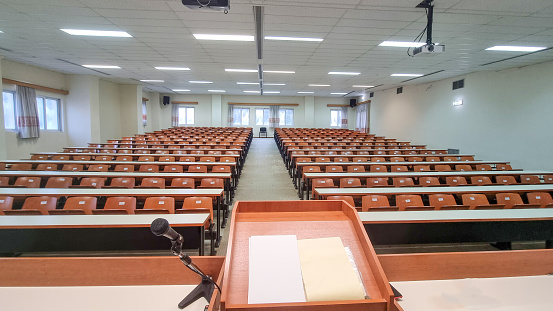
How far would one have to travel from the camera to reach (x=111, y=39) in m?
5.70

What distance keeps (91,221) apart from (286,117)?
18.6m

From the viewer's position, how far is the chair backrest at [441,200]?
353cm

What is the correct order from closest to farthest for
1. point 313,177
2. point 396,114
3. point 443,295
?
point 443,295 → point 313,177 → point 396,114

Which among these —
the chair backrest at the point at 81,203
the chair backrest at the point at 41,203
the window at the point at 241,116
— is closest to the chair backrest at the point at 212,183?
the chair backrest at the point at 81,203

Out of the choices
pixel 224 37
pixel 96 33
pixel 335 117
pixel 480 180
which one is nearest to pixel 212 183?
pixel 224 37

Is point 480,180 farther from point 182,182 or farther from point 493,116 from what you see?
point 493,116

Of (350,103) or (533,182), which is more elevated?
(350,103)

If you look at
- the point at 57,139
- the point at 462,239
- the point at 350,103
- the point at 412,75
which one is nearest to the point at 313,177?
the point at 462,239

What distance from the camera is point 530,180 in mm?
4926

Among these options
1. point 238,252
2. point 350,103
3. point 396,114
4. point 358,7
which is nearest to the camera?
point 238,252

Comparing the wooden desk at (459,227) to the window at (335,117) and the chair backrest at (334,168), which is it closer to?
the chair backrest at (334,168)

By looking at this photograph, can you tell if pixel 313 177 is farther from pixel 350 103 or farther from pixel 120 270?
pixel 350 103

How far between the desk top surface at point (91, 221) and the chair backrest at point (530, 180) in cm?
566

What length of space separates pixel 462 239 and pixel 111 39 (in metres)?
6.97
